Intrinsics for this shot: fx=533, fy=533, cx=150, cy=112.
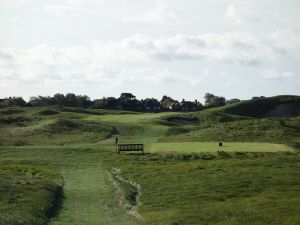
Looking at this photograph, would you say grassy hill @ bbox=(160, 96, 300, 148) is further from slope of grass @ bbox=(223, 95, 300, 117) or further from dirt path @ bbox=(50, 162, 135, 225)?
dirt path @ bbox=(50, 162, 135, 225)

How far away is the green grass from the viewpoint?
262 ft

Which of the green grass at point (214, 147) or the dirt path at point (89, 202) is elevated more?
the green grass at point (214, 147)

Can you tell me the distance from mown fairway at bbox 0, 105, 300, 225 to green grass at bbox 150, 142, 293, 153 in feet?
0.50

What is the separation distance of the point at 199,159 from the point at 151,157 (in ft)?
21.5

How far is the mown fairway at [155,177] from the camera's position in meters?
37.5

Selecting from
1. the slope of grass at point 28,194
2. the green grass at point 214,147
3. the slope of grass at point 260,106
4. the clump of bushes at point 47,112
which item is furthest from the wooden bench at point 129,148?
the slope of grass at point 260,106

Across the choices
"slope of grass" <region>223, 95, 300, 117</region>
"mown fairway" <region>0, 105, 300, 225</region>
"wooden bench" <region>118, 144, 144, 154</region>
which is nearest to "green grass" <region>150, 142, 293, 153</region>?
"mown fairway" <region>0, 105, 300, 225</region>

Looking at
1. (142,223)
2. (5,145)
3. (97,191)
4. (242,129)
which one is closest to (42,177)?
(97,191)

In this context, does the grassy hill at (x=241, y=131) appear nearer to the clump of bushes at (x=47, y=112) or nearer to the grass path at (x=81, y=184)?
the grass path at (x=81, y=184)

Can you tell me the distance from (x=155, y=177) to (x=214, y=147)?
29175mm

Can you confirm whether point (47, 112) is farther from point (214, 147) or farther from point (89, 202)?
point (89, 202)

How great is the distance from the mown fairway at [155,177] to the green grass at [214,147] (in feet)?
0.50

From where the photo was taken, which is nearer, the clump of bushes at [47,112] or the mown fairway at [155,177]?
the mown fairway at [155,177]

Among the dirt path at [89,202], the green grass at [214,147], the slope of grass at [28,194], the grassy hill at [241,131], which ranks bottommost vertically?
the dirt path at [89,202]
